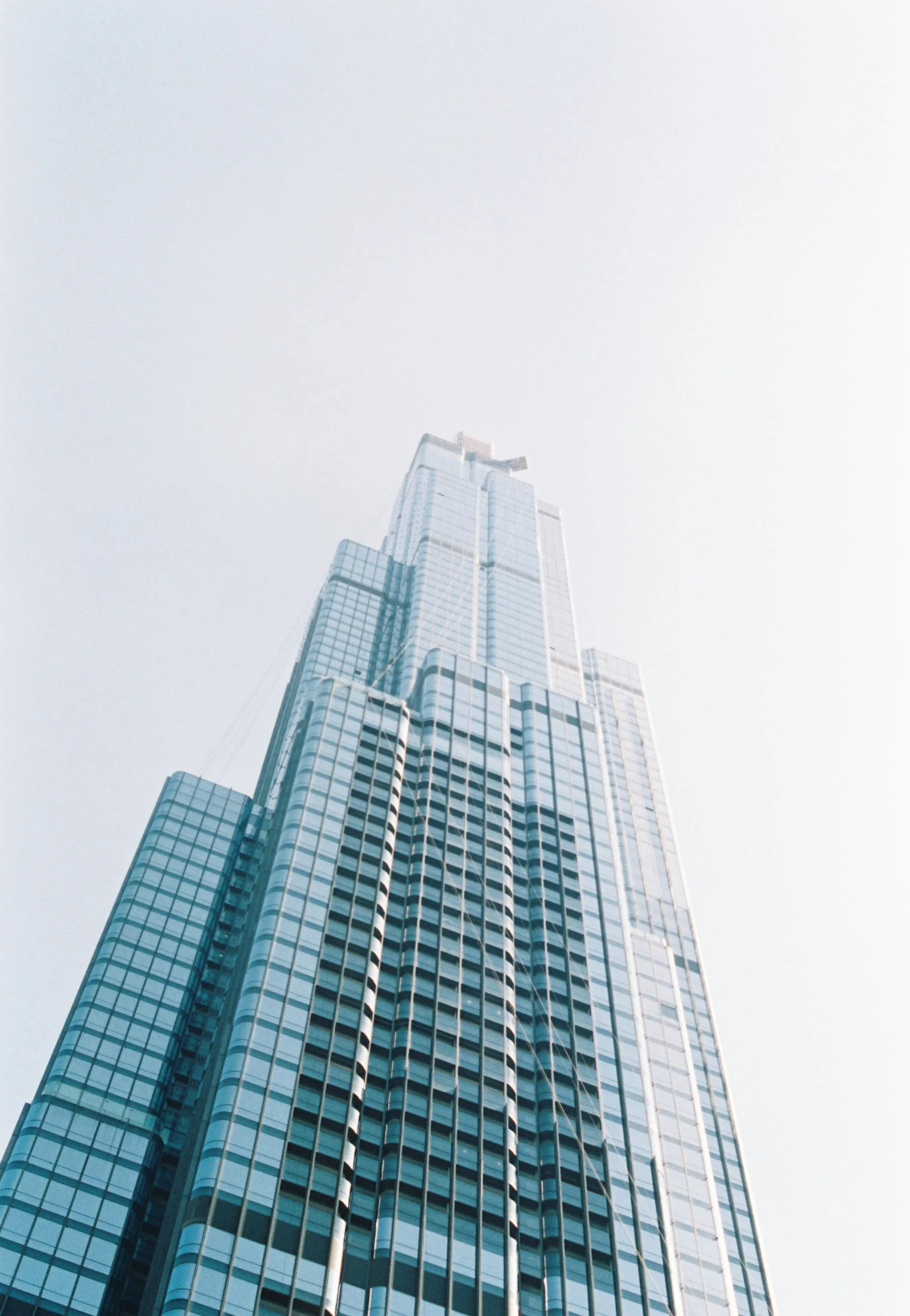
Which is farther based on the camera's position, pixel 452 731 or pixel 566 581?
pixel 566 581

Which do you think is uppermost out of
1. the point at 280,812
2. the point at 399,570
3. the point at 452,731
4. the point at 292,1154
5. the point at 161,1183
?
Answer: the point at 399,570

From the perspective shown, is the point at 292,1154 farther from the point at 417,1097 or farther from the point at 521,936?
the point at 521,936

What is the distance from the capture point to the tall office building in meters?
71.4

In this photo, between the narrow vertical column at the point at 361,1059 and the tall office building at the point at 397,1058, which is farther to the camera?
the tall office building at the point at 397,1058

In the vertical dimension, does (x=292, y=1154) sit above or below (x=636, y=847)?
below

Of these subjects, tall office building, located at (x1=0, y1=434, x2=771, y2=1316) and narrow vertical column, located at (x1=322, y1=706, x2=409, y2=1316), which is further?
tall office building, located at (x1=0, y1=434, x2=771, y2=1316)

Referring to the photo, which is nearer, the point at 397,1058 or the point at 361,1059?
the point at 361,1059

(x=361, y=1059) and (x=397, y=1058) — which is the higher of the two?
Answer: (x=397, y=1058)

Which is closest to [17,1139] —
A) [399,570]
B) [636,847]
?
[636,847]

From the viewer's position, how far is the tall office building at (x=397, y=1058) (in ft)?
234

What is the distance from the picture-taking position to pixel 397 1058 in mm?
84188

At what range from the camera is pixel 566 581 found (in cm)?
18300

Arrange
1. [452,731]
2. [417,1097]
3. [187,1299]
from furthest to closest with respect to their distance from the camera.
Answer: [452,731] < [417,1097] < [187,1299]

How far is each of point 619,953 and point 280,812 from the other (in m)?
35.8
